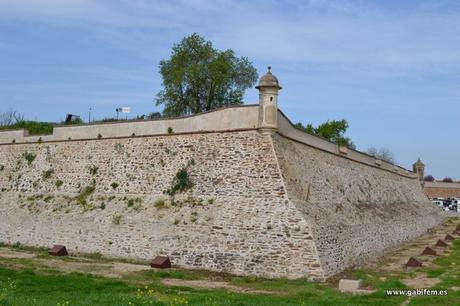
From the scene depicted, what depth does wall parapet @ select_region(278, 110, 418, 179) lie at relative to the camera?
21.5 m

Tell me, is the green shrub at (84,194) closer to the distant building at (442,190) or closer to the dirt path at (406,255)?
the dirt path at (406,255)

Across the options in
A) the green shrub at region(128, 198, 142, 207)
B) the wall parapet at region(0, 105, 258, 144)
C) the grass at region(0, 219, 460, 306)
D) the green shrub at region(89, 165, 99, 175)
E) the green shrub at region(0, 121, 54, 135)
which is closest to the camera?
the grass at region(0, 219, 460, 306)

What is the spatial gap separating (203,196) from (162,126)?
14.8ft

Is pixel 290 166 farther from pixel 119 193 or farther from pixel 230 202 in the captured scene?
pixel 119 193

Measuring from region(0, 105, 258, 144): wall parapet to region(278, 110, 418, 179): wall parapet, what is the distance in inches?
60.9

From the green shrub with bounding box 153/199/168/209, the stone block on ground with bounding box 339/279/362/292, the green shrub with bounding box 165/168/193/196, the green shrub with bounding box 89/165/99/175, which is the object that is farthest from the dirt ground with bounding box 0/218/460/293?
the green shrub with bounding box 89/165/99/175

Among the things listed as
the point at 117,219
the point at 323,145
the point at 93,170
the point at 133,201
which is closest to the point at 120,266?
the point at 117,219

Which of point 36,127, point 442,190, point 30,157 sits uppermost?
point 36,127

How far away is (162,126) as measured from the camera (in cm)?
2306

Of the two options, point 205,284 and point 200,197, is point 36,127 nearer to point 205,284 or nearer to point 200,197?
point 200,197

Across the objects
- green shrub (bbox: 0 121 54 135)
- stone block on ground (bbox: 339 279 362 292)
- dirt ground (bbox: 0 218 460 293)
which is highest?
green shrub (bbox: 0 121 54 135)

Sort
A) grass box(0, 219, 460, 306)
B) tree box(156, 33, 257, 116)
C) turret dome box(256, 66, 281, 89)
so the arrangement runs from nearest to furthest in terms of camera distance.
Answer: grass box(0, 219, 460, 306) < turret dome box(256, 66, 281, 89) < tree box(156, 33, 257, 116)

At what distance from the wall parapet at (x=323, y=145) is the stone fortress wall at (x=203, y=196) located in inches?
4.6

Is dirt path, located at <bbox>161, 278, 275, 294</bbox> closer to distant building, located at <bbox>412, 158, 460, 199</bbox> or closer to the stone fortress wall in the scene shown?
the stone fortress wall
